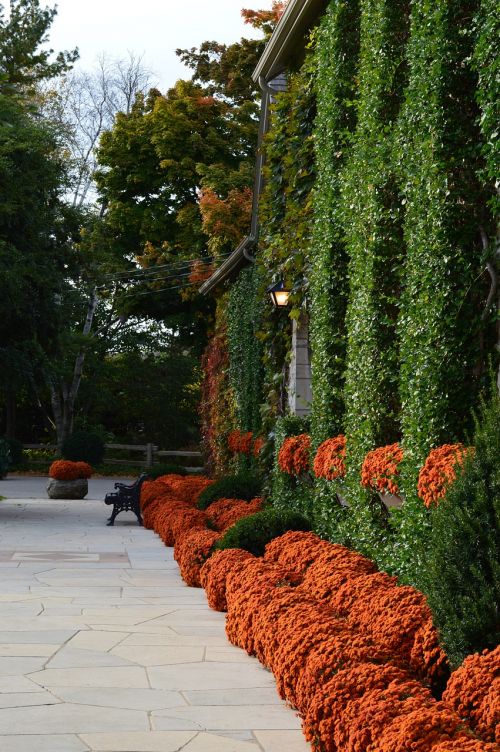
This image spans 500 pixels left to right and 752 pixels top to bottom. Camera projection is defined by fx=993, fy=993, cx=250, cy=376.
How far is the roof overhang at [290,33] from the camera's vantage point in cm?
1180

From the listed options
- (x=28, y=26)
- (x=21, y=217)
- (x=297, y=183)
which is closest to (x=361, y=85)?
(x=297, y=183)

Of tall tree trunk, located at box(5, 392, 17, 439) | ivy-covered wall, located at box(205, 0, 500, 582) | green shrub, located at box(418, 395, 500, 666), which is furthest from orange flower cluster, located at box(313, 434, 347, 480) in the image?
tall tree trunk, located at box(5, 392, 17, 439)

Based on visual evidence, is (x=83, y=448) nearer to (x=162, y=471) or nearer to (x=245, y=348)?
(x=162, y=471)

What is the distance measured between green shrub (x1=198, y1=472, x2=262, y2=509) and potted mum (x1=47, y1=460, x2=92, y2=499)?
8.75 m

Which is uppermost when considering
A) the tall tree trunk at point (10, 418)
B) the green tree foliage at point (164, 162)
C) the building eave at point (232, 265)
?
the green tree foliage at point (164, 162)

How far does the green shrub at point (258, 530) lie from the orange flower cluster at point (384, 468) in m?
1.66

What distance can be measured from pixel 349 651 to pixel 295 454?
657 cm

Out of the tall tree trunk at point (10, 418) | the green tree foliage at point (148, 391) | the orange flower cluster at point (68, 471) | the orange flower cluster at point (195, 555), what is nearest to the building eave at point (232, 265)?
the orange flower cluster at point (68, 471)

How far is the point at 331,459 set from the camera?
9.55m

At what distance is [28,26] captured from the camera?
30078 mm

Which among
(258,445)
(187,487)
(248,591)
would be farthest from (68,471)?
(248,591)

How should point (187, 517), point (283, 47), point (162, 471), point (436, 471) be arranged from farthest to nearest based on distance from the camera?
point (162, 471) < point (283, 47) < point (187, 517) < point (436, 471)

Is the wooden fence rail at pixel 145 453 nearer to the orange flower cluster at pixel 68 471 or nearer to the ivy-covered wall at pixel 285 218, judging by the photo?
the orange flower cluster at pixel 68 471

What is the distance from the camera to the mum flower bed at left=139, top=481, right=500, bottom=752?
385 centimetres
